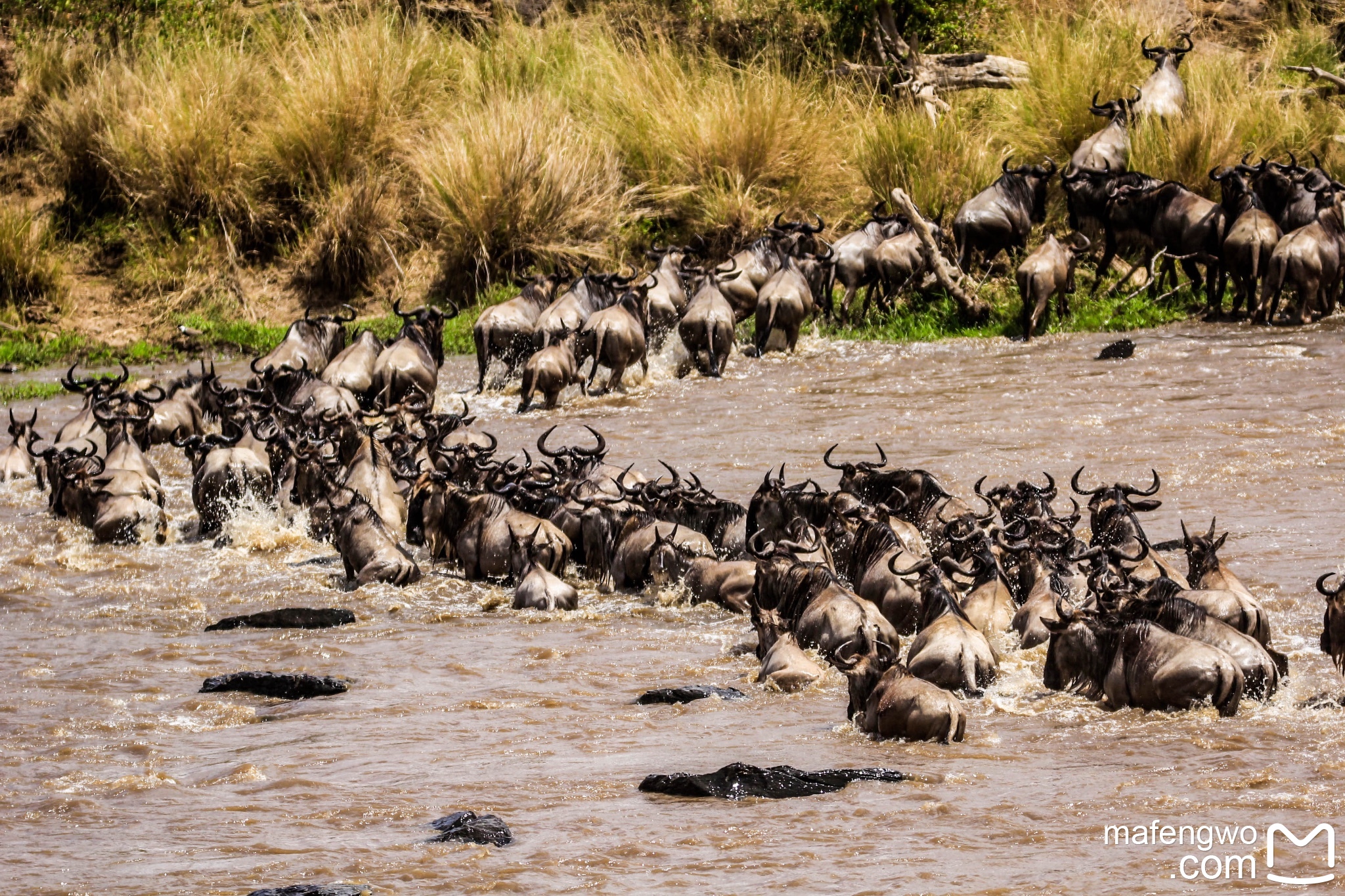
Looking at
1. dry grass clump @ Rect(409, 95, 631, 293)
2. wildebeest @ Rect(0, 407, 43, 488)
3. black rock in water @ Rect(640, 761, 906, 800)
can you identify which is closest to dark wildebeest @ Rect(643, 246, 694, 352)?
dry grass clump @ Rect(409, 95, 631, 293)

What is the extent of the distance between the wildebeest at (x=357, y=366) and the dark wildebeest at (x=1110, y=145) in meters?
8.24

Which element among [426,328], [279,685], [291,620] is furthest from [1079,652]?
[426,328]

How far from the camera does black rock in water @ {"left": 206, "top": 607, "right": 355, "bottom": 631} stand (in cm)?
959

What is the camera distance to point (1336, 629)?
24.4ft

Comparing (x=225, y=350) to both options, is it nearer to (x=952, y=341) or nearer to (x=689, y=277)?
(x=689, y=277)

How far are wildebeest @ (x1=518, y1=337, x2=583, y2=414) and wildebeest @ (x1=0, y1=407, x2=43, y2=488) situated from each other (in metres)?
4.26

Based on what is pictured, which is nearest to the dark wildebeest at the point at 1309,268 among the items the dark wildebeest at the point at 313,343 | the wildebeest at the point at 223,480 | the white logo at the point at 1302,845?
the dark wildebeest at the point at 313,343

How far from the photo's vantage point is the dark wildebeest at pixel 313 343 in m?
16.6

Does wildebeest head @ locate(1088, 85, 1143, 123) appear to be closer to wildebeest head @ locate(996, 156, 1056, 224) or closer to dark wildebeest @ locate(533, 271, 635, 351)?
wildebeest head @ locate(996, 156, 1056, 224)

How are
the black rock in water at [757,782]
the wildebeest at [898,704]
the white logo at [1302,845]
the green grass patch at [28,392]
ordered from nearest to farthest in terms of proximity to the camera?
the white logo at [1302,845] < the black rock in water at [757,782] < the wildebeest at [898,704] < the green grass patch at [28,392]

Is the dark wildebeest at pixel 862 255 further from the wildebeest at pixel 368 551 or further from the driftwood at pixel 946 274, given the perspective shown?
the wildebeest at pixel 368 551

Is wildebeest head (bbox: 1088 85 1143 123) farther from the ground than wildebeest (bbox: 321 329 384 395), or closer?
farther from the ground

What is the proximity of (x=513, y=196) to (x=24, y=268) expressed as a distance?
240 inches

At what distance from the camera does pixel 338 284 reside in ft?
68.8
